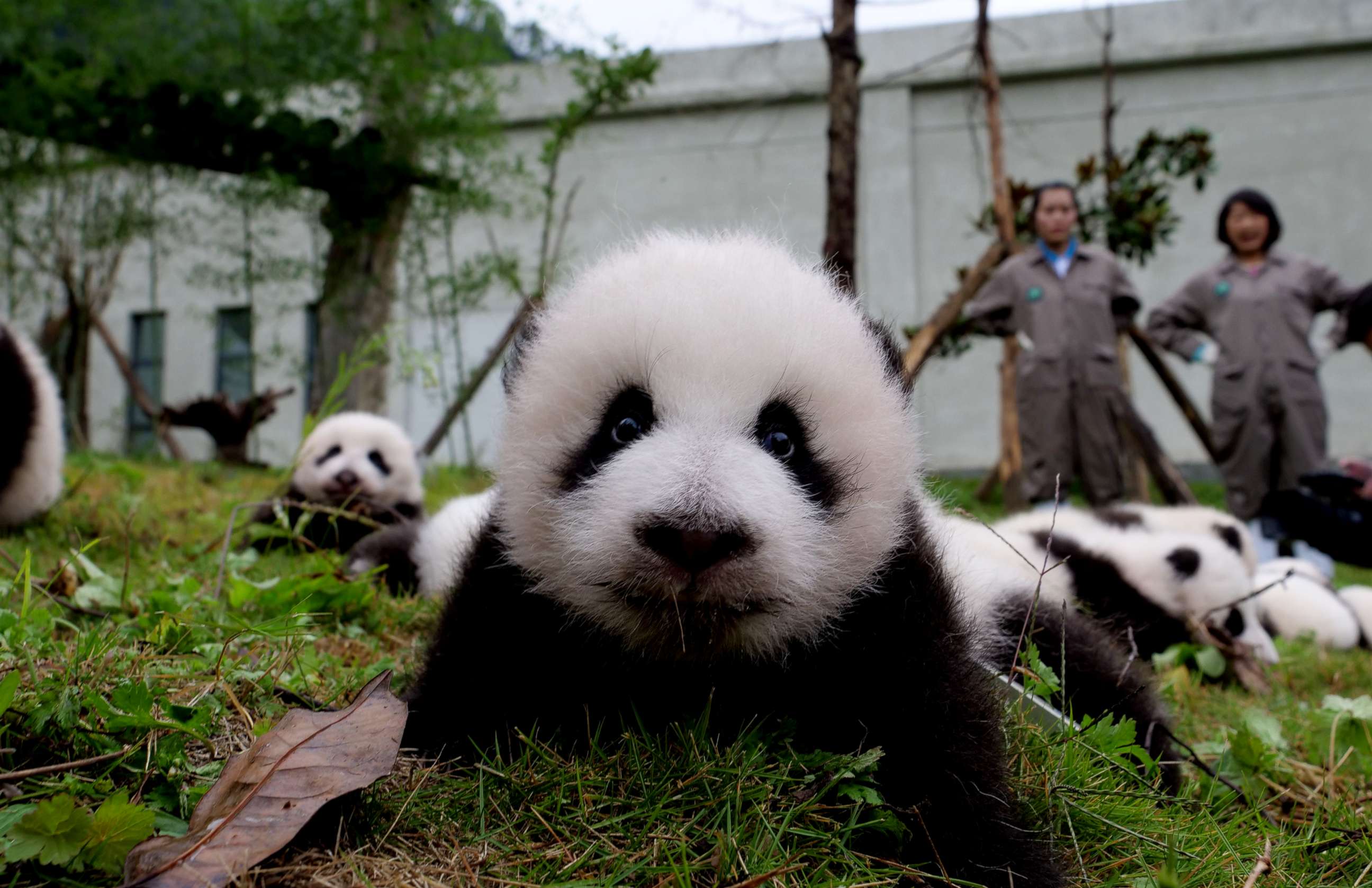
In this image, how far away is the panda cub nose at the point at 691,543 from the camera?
1.69m

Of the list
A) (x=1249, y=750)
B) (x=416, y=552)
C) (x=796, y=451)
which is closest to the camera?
(x=796, y=451)

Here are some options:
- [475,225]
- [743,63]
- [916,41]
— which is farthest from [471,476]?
[916,41]

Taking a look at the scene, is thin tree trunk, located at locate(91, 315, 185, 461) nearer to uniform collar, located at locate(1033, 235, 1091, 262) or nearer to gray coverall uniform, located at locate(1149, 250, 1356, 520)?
uniform collar, located at locate(1033, 235, 1091, 262)

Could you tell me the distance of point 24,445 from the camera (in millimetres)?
4988

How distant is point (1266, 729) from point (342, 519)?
4456 mm

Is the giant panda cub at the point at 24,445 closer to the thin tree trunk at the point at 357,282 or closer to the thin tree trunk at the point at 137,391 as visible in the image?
the thin tree trunk at the point at 357,282

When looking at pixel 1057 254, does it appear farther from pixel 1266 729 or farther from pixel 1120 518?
pixel 1266 729

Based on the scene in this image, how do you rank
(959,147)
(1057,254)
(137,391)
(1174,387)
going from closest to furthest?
(1057,254), (1174,387), (137,391), (959,147)

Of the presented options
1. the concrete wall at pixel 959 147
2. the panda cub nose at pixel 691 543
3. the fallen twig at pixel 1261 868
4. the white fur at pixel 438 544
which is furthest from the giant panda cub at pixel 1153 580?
the concrete wall at pixel 959 147

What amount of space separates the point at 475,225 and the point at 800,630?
1358 centimetres

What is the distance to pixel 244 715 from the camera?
1.97 metres

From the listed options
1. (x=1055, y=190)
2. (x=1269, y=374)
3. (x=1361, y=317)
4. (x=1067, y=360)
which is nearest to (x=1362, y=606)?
(x=1361, y=317)

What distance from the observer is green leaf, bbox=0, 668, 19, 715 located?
5.29 ft

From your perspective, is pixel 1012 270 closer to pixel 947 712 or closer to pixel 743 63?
pixel 947 712
